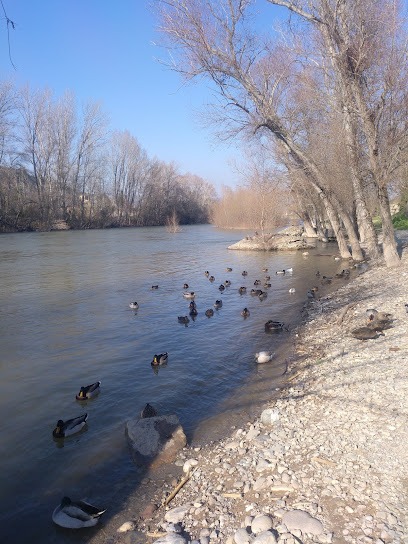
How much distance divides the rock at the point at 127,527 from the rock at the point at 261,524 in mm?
1263

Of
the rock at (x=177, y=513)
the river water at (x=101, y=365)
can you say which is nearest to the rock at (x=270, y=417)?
the river water at (x=101, y=365)

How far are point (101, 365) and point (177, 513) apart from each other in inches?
188

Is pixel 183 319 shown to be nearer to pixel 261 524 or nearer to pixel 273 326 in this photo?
pixel 273 326

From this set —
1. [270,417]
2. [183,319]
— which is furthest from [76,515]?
[183,319]

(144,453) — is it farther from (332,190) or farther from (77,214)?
(77,214)

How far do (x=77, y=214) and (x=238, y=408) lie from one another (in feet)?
199

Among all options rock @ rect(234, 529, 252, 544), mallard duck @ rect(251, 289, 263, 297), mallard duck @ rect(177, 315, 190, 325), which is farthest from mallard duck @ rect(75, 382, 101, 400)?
mallard duck @ rect(251, 289, 263, 297)

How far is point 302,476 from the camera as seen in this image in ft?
13.6

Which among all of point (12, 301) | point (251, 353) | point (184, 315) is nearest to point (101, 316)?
point (184, 315)

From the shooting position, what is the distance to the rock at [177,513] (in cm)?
398

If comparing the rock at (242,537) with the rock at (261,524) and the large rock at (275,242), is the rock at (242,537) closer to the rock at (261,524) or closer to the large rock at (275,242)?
the rock at (261,524)

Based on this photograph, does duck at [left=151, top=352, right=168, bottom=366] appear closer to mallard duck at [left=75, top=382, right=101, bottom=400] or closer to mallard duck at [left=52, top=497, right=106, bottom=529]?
mallard duck at [left=75, top=382, right=101, bottom=400]

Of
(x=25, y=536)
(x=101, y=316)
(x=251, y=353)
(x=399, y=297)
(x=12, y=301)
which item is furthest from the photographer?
(x=12, y=301)

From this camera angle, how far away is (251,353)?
9117mm
